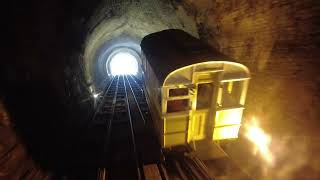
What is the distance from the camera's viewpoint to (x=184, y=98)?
18.9ft

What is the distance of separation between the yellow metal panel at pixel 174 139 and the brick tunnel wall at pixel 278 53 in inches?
106

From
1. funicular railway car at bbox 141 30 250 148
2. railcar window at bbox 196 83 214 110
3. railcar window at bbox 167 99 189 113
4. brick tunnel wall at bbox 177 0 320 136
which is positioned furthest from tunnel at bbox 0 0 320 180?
railcar window at bbox 196 83 214 110

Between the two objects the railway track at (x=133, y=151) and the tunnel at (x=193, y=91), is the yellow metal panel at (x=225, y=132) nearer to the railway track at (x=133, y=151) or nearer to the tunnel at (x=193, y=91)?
the tunnel at (x=193, y=91)

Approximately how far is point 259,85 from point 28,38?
7055 millimetres

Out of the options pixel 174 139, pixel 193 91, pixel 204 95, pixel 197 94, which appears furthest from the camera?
pixel 197 94

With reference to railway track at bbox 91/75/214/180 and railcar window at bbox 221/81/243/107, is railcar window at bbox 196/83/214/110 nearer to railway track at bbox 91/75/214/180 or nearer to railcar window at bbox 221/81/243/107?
railcar window at bbox 221/81/243/107

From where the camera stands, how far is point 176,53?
6297 millimetres

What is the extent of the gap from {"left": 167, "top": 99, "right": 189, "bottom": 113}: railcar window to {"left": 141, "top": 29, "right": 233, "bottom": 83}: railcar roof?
80 cm

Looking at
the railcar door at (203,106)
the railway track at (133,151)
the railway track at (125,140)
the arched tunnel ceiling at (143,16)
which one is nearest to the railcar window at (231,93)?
the railcar door at (203,106)

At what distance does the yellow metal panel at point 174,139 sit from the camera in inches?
237

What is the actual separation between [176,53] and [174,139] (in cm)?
265

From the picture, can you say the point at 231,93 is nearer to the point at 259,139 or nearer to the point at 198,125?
the point at 198,125

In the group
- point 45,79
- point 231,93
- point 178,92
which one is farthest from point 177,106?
point 45,79

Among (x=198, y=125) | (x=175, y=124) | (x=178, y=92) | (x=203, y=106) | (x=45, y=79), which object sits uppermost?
(x=45, y=79)
